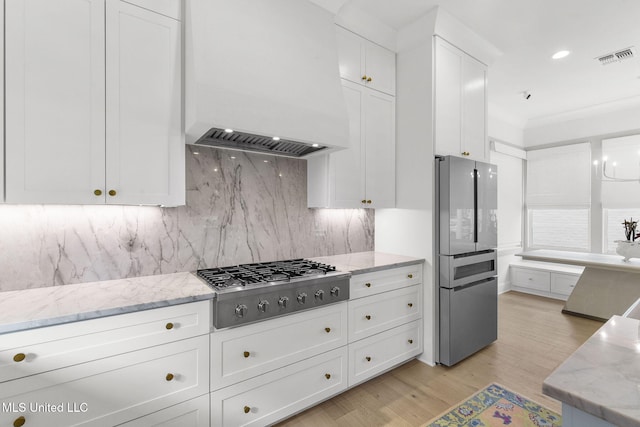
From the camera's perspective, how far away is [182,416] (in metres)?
1.63

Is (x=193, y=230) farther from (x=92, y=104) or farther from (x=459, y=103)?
(x=459, y=103)

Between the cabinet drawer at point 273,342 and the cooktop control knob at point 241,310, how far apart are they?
96mm

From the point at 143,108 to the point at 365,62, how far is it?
1.89m

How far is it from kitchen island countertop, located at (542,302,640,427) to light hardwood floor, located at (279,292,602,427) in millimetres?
1474

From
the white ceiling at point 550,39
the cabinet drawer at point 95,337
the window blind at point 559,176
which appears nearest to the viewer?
the cabinet drawer at point 95,337

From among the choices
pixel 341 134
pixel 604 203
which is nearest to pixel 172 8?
pixel 341 134

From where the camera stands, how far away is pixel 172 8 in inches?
73.6

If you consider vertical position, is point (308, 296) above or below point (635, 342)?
below

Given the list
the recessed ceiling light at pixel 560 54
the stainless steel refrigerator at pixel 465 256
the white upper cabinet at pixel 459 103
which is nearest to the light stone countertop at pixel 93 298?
the stainless steel refrigerator at pixel 465 256

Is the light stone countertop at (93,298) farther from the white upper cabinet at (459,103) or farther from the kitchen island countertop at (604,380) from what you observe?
the white upper cabinet at (459,103)

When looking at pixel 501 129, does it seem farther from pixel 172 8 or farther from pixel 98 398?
pixel 98 398

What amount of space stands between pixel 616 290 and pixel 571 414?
447 cm

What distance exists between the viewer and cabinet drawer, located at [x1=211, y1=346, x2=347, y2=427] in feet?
5.82

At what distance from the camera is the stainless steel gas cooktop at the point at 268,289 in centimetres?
174
